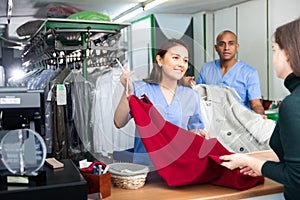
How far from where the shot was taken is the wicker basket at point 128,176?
1282mm

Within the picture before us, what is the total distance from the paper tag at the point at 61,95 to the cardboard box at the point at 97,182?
1.19 metres

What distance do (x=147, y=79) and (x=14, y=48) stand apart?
357 centimetres

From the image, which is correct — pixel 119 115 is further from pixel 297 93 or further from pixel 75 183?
pixel 297 93

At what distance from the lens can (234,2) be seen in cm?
431

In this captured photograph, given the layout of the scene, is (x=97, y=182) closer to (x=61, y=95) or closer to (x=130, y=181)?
(x=130, y=181)

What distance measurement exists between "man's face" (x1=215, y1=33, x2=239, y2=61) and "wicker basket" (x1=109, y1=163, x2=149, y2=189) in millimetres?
1803

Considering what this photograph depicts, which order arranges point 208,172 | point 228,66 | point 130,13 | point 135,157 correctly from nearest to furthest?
point 208,172 < point 135,157 < point 228,66 < point 130,13

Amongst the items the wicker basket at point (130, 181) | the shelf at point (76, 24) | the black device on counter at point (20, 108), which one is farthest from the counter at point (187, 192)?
the shelf at point (76, 24)

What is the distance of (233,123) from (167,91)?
2.10 ft

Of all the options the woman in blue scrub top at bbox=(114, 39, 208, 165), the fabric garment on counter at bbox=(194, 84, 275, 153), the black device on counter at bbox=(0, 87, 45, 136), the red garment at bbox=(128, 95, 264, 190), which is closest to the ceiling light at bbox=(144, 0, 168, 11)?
the fabric garment on counter at bbox=(194, 84, 275, 153)

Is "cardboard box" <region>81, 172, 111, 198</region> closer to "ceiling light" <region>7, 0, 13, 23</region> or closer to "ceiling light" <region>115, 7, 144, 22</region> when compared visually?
"ceiling light" <region>7, 0, 13, 23</region>

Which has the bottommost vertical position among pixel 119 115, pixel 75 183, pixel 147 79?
pixel 75 183

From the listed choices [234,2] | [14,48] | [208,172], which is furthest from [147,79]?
[14,48]

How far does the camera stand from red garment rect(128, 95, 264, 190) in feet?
4.26
